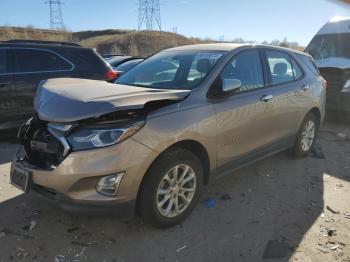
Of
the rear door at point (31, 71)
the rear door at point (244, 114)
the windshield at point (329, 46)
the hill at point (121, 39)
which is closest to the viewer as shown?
the rear door at point (244, 114)

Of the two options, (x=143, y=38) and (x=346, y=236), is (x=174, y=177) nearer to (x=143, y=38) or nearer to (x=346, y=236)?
(x=346, y=236)

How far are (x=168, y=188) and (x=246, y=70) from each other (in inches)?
70.3

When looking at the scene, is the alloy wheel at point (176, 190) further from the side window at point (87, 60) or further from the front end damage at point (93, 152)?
the side window at point (87, 60)

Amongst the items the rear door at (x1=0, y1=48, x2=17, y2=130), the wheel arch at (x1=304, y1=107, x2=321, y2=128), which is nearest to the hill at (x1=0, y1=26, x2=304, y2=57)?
the rear door at (x1=0, y1=48, x2=17, y2=130)

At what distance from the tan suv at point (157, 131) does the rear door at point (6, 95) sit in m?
2.75

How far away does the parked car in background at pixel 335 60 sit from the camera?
8289 mm

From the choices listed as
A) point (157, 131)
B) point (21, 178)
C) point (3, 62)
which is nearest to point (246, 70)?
point (157, 131)

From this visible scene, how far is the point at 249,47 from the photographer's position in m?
4.70

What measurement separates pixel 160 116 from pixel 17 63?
166 inches

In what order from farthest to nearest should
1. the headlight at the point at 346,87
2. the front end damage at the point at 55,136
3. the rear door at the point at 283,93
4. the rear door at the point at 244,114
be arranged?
the headlight at the point at 346,87
the rear door at the point at 283,93
the rear door at the point at 244,114
the front end damage at the point at 55,136

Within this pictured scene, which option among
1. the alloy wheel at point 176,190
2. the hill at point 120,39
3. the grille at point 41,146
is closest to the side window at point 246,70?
the alloy wheel at point 176,190

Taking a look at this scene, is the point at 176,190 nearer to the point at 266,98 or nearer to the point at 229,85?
the point at 229,85

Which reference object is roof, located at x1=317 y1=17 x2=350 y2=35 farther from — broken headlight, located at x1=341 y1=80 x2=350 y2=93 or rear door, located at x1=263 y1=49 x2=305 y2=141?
rear door, located at x1=263 y1=49 x2=305 y2=141

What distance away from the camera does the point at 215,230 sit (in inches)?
149
